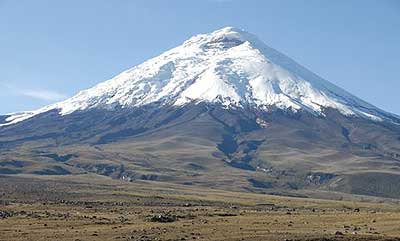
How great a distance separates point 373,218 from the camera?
7031 cm

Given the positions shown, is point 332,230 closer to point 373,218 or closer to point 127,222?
point 373,218

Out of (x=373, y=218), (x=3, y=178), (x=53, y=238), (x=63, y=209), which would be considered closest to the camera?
(x=53, y=238)

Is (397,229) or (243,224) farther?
(243,224)

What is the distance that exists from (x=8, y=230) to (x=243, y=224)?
20768 millimetres

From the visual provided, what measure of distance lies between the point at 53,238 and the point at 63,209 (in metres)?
35.7

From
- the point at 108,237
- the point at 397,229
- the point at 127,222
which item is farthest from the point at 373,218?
the point at 108,237

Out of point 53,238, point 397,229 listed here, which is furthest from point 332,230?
point 53,238

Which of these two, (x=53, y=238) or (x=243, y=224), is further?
(x=243, y=224)

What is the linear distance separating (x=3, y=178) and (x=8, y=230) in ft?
453

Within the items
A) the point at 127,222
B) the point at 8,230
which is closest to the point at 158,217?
the point at 127,222

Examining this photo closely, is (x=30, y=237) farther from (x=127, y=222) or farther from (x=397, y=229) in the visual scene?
(x=397, y=229)

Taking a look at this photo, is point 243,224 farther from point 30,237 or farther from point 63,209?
point 63,209

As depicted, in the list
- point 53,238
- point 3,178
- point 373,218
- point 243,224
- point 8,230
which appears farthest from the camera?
point 3,178

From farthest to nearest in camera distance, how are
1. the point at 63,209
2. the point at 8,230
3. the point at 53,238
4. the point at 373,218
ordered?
1. the point at 63,209
2. the point at 373,218
3. the point at 8,230
4. the point at 53,238
